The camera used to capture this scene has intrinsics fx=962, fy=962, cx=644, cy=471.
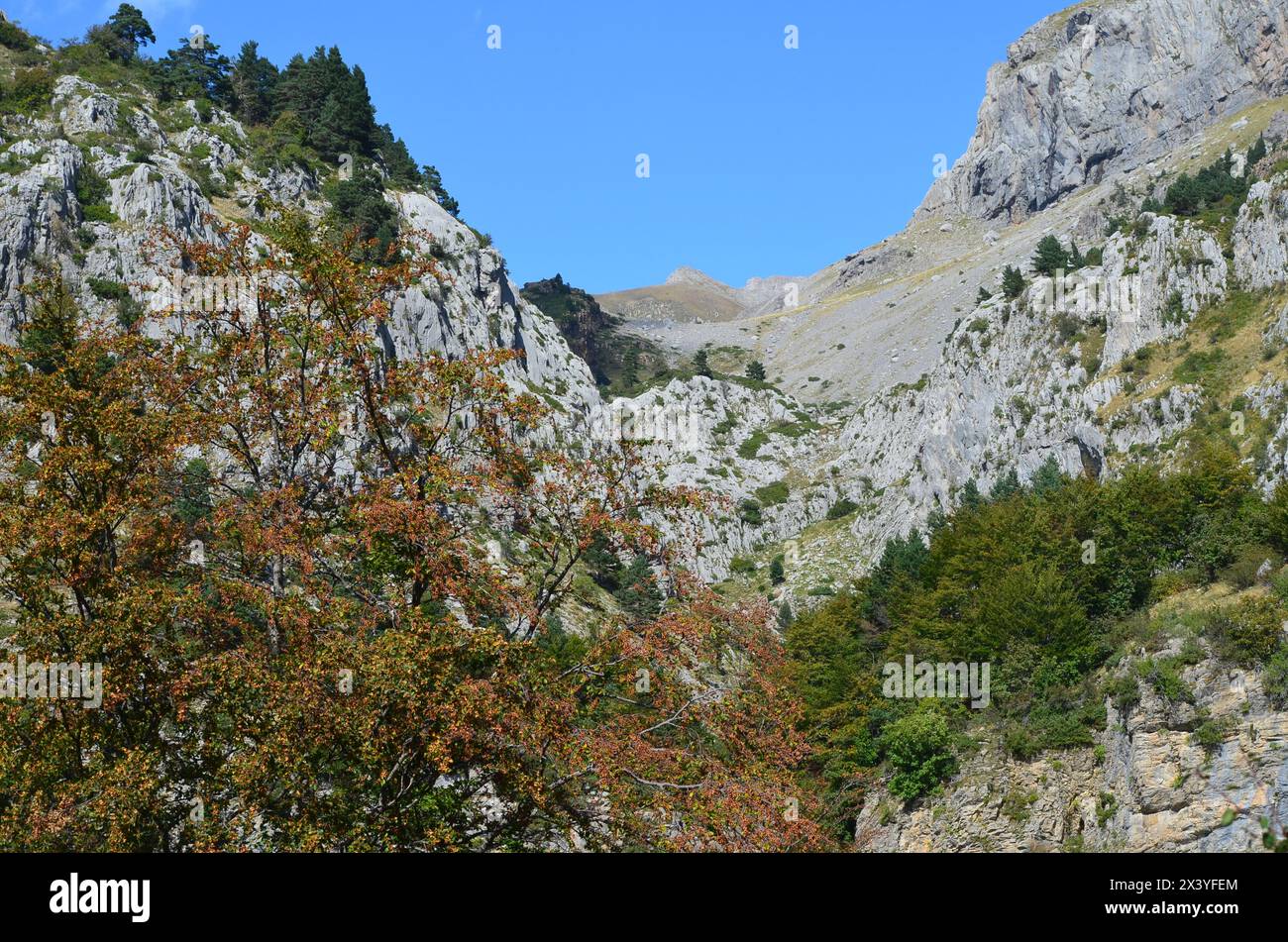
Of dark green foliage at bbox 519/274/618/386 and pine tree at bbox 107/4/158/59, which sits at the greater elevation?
pine tree at bbox 107/4/158/59

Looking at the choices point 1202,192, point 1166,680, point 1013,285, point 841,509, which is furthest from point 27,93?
point 1202,192

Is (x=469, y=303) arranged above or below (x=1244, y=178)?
→ below

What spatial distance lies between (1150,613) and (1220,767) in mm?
14209

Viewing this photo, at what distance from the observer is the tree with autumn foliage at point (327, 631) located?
14711mm

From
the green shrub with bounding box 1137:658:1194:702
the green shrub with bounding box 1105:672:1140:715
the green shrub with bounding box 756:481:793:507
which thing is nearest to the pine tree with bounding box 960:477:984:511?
the green shrub with bounding box 756:481:793:507

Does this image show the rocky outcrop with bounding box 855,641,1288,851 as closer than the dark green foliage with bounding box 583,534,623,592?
Yes

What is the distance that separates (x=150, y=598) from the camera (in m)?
14.7

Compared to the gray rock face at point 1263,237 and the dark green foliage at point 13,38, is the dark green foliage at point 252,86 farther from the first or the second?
the gray rock face at point 1263,237

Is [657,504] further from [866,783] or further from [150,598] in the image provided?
[866,783]

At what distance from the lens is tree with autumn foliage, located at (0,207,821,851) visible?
14711 millimetres

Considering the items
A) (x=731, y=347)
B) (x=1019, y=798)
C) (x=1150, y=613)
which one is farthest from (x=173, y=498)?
(x=731, y=347)

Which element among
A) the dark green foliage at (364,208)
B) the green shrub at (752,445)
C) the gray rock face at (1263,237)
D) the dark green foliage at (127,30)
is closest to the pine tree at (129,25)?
the dark green foliage at (127,30)

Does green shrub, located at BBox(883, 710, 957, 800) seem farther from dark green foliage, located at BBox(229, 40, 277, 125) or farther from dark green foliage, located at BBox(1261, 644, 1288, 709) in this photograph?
dark green foliage, located at BBox(229, 40, 277, 125)
